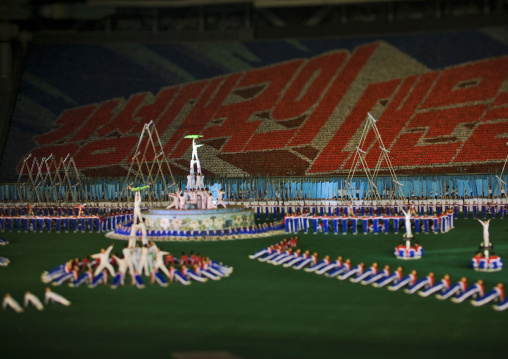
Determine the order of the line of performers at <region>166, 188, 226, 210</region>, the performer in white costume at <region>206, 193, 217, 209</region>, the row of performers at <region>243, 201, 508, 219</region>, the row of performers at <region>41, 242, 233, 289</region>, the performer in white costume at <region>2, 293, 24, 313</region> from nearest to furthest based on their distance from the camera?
the performer in white costume at <region>2, 293, 24, 313</region>
the row of performers at <region>41, 242, 233, 289</region>
the performer in white costume at <region>206, 193, 217, 209</region>
the line of performers at <region>166, 188, 226, 210</region>
the row of performers at <region>243, 201, 508, 219</region>

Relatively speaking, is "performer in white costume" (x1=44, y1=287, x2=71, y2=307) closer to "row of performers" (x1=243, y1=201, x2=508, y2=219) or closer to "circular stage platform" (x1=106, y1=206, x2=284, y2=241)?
"circular stage platform" (x1=106, y1=206, x2=284, y2=241)

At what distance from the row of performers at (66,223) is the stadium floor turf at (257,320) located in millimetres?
11193

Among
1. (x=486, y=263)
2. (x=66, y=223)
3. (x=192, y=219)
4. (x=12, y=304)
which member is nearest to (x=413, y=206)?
(x=192, y=219)

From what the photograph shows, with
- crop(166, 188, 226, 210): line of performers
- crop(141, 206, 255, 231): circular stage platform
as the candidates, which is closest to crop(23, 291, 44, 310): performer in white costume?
crop(141, 206, 255, 231): circular stage platform

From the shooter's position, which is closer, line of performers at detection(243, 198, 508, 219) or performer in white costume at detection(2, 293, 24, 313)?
performer in white costume at detection(2, 293, 24, 313)

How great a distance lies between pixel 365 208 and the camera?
1339 inches

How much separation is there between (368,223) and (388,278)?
12569 millimetres

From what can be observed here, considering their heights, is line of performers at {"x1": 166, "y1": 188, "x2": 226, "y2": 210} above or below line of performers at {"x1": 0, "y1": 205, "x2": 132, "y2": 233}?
above

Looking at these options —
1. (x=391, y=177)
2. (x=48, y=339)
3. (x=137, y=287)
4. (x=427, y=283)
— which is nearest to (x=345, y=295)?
(x=427, y=283)

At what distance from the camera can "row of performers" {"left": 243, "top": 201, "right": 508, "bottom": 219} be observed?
33750mm

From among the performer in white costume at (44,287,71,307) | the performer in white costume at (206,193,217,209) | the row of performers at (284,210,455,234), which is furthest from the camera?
the performer in white costume at (206,193,217,209)

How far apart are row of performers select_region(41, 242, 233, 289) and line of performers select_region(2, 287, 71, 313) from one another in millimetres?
1855

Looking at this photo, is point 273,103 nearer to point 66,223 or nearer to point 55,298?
point 66,223

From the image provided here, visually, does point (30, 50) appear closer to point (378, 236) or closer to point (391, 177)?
point (391, 177)
